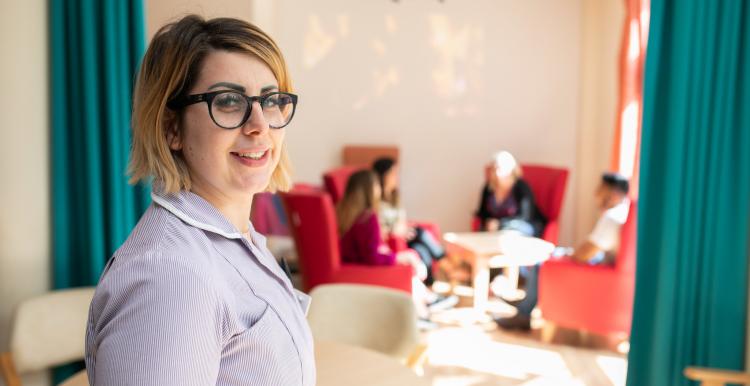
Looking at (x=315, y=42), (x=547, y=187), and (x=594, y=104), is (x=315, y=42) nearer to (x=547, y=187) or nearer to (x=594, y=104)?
(x=547, y=187)

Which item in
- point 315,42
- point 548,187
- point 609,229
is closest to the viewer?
point 609,229

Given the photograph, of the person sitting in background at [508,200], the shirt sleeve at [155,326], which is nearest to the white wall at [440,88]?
the person sitting in background at [508,200]

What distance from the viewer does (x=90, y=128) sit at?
2.72m

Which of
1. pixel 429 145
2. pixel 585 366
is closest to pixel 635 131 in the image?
pixel 429 145

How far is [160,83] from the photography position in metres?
1.03

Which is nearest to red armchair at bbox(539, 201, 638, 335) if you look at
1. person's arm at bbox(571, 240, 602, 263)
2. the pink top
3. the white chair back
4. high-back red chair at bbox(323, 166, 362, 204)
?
person's arm at bbox(571, 240, 602, 263)

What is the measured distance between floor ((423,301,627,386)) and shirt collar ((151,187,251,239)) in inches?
114

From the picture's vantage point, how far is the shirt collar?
38.3 inches

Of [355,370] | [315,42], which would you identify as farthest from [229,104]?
[315,42]

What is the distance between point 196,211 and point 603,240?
3.52 meters

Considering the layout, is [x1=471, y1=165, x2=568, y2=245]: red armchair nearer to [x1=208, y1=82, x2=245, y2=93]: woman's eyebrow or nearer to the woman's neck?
the woman's neck

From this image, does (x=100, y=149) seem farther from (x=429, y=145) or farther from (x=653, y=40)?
(x=429, y=145)

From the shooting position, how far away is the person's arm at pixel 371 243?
4.30m

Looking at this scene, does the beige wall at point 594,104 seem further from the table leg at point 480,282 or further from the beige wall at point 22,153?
the beige wall at point 22,153
